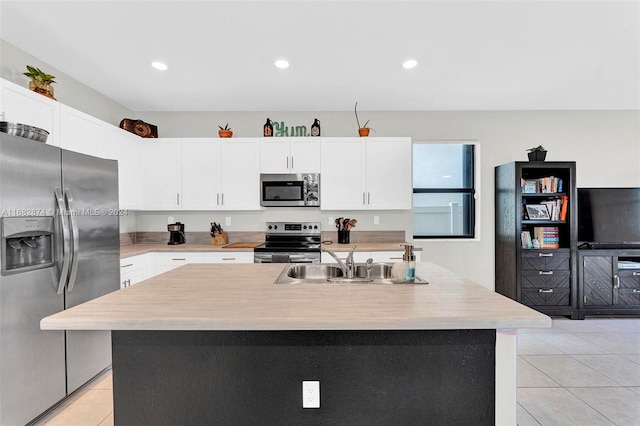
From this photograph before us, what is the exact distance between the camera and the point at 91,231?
7.66 feet

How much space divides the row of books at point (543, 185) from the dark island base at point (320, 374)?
320cm

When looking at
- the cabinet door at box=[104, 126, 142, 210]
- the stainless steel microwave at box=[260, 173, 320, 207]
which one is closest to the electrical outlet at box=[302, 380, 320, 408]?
the stainless steel microwave at box=[260, 173, 320, 207]

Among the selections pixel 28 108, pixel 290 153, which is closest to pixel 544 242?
pixel 290 153

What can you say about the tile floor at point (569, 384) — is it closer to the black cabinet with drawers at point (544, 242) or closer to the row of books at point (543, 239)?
the black cabinet with drawers at point (544, 242)

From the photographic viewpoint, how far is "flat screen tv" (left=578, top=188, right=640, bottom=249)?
3.93 m

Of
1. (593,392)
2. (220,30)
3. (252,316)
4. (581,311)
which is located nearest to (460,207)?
(581,311)

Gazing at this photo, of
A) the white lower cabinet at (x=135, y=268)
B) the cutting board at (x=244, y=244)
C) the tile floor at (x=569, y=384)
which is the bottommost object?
the tile floor at (x=569, y=384)

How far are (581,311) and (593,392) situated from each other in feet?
5.97

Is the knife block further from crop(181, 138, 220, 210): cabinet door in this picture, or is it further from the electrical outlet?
the electrical outlet

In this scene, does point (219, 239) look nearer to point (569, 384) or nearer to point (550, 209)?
point (569, 384)

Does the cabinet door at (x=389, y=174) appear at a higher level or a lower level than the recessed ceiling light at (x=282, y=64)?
lower

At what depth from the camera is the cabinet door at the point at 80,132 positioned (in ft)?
8.62

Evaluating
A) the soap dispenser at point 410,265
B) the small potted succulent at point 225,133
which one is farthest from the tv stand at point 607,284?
the small potted succulent at point 225,133

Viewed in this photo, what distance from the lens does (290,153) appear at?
3.91 m
